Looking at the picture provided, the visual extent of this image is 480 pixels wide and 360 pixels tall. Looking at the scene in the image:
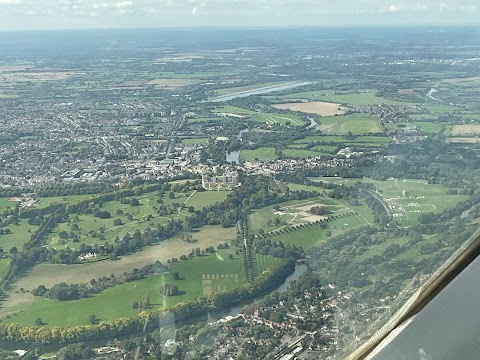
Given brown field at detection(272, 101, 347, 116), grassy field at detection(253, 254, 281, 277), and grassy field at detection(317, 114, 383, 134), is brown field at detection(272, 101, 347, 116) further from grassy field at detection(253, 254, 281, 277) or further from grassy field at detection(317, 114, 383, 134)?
grassy field at detection(253, 254, 281, 277)

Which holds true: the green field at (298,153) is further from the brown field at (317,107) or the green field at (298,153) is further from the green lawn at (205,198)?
the brown field at (317,107)

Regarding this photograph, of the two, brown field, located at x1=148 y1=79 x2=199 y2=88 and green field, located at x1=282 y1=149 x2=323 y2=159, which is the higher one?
brown field, located at x1=148 y1=79 x2=199 y2=88

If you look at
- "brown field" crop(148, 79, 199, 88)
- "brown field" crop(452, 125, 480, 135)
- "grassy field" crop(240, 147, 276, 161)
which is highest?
"brown field" crop(452, 125, 480, 135)

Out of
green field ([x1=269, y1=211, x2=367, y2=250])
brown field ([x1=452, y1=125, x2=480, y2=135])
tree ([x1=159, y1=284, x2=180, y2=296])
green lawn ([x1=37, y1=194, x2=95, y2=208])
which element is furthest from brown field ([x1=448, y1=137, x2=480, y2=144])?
green lawn ([x1=37, y1=194, x2=95, y2=208])

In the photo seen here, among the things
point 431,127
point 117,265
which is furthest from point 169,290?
point 431,127

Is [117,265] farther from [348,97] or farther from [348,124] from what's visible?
[348,97]

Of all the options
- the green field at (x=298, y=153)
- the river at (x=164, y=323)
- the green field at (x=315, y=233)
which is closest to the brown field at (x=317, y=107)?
the green field at (x=298, y=153)

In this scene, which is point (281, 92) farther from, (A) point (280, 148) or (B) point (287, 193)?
(B) point (287, 193)
